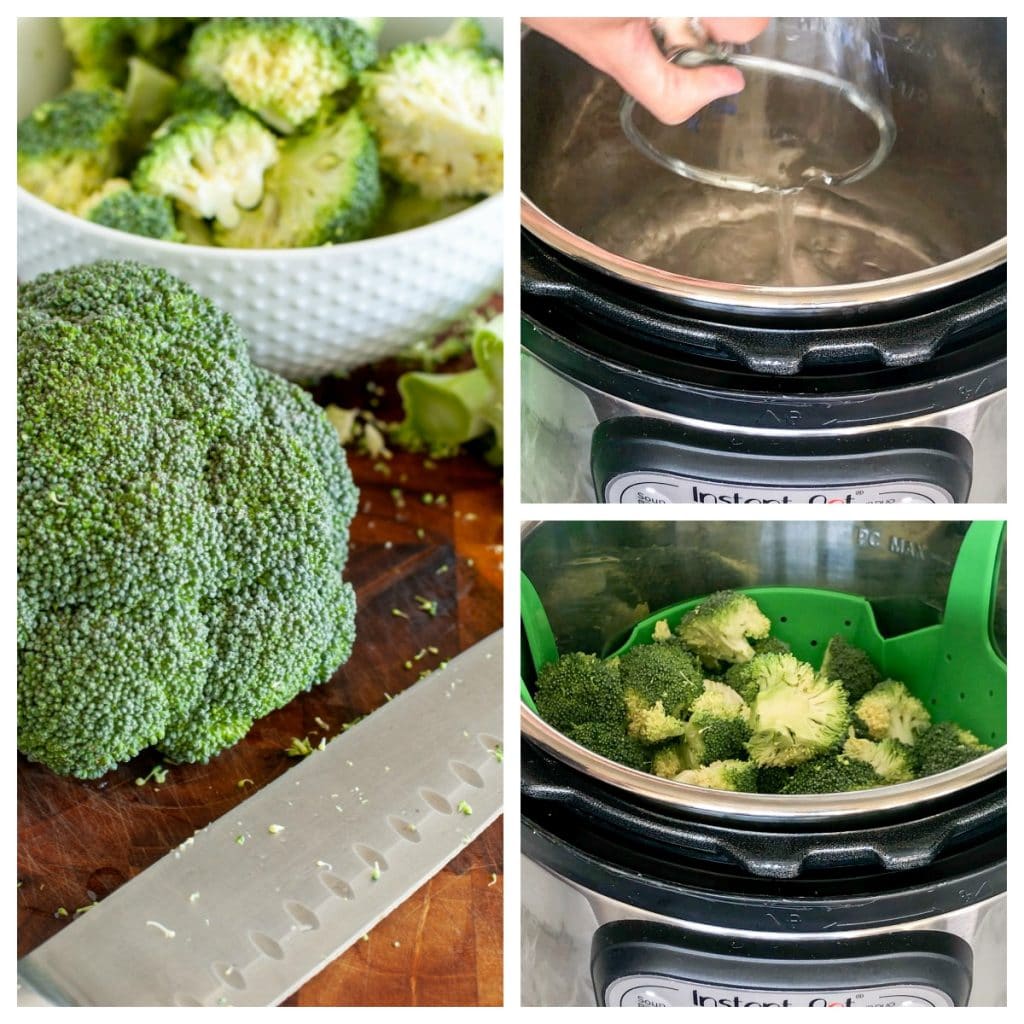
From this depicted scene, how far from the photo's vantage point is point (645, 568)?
0.90 meters

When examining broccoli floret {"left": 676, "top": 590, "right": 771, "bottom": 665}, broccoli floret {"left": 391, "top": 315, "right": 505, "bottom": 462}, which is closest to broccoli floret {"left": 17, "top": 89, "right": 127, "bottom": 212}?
broccoli floret {"left": 391, "top": 315, "right": 505, "bottom": 462}

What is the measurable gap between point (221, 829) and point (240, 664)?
120 millimetres

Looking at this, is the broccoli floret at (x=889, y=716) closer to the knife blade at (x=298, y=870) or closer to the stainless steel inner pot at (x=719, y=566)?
the stainless steel inner pot at (x=719, y=566)

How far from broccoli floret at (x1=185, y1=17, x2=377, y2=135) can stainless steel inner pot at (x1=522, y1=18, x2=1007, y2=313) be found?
0.31 meters

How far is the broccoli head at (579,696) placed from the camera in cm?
86

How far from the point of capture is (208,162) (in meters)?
1.10

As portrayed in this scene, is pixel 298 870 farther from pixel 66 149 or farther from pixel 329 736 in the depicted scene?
pixel 66 149

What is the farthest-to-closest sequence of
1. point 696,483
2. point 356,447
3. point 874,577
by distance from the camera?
point 356,447 → point 874,577 → point 696,483

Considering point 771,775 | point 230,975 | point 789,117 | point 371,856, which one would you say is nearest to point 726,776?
point 771,775

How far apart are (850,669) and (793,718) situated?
7cm

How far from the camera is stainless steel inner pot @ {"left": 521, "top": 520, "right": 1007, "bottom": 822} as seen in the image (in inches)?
34.2

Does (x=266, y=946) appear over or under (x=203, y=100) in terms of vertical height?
under

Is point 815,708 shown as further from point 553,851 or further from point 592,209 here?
point 592,209
